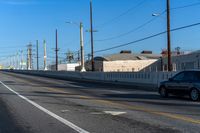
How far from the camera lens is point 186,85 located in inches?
896

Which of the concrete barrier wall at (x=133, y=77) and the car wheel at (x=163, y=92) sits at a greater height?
the concrete barrier wall at (x=133, y=77)

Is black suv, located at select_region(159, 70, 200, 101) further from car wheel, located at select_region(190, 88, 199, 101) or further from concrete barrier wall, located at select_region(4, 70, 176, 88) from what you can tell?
concrete barrier wall, located at select_region(4, 70, 176, 88)

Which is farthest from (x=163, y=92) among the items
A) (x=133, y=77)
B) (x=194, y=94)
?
(x=133, y=77)

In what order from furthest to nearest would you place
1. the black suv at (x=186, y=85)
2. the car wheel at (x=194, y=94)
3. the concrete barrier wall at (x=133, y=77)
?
the concrete barrier wall at (x=133, y=77) → the black suv at (x=186, y=85) → the car wheel at (x=194, y=94)

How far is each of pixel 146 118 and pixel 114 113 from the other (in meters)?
1.87

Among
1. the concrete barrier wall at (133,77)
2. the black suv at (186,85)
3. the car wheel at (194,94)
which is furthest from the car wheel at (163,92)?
the concrete barrier wall at (133,77)

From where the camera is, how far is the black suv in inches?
870

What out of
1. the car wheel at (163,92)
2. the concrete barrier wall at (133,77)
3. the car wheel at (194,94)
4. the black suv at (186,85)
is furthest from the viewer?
the concrete barrier wall at (133,77)

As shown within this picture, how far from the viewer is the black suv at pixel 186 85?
22109 mm

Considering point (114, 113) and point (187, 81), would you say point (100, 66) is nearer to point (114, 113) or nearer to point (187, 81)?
point (187, 81)

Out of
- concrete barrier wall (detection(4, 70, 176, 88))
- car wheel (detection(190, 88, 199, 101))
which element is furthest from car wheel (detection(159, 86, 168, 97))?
concrete barrier wall (detection(4, 70, 176, 88))

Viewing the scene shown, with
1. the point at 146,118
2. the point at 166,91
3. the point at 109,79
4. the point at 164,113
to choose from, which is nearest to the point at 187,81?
the point at 166,91

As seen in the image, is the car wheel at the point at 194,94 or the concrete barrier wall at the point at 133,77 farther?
the concrete barrier wall at the point at 133,77

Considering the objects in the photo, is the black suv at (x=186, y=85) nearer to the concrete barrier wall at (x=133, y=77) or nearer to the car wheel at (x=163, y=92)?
the car wheel at (x=163, y=92)
